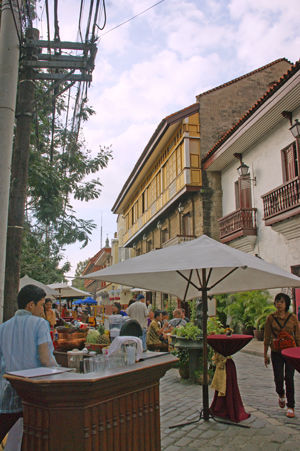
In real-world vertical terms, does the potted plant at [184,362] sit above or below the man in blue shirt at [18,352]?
below

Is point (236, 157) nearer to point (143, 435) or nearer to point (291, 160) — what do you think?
point (291, 160)

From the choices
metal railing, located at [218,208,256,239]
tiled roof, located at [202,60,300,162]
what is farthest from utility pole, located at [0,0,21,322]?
metal railing, located at [218,208,256,239]

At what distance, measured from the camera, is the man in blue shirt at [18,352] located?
3002mm

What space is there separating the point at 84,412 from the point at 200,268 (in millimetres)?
2242

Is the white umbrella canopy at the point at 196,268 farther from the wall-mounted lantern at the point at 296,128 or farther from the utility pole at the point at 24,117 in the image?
the wall-mounted lantern at the point at 296,128

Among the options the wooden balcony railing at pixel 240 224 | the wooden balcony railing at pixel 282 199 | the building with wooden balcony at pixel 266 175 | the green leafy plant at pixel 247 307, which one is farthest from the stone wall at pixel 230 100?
the green leafy plant at pixel 247 307

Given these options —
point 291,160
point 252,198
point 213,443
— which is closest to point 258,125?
point 291,160

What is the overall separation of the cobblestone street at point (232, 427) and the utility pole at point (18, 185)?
2.57m

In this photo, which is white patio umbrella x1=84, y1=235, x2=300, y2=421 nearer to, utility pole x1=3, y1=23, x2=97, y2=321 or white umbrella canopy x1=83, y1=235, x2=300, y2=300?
white umbrella canopy x1=83, y1=235, x2=300, y2=300

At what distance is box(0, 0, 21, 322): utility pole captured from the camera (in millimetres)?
4754

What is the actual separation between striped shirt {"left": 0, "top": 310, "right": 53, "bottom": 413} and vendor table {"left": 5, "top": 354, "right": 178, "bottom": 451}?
0.82 ft

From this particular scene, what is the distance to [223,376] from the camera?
16.4ft

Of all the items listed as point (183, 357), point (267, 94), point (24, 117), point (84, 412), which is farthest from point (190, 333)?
point (267, 94)

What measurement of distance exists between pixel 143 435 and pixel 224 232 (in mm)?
14167
